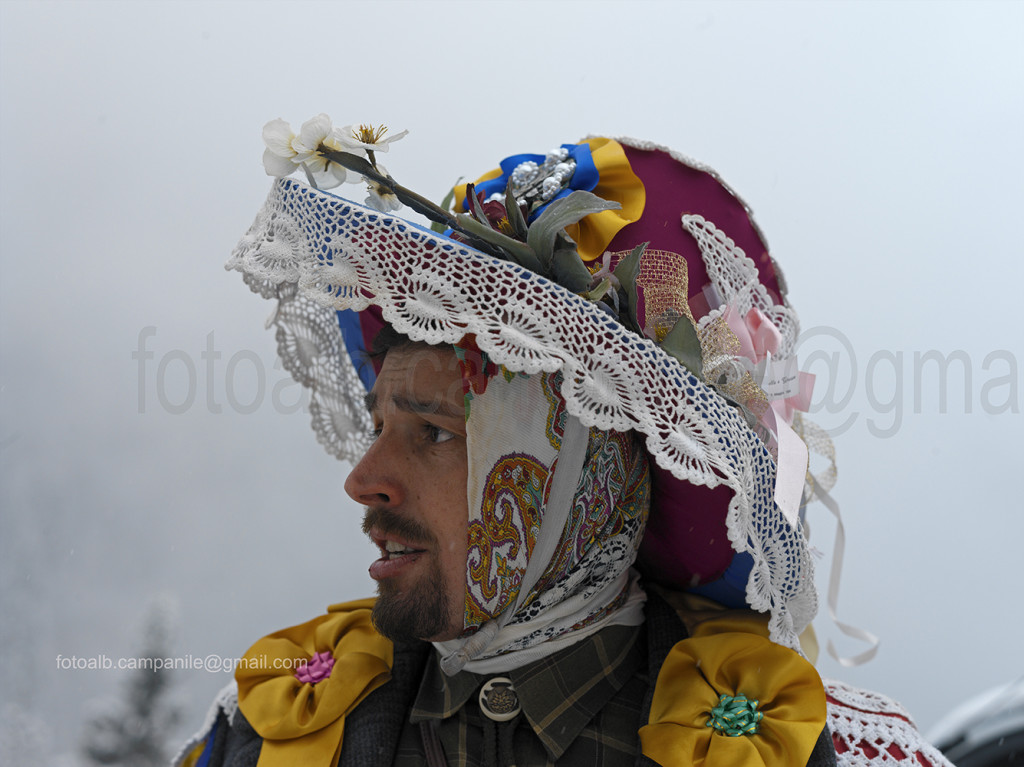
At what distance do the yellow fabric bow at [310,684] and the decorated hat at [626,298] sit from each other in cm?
58

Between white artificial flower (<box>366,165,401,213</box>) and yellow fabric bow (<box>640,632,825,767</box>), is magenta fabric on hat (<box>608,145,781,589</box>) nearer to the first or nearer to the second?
yellow fabric bow (<box>640,632,825,767</box>)

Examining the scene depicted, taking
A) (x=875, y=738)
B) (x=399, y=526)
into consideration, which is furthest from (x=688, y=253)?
(x=875, y=738)

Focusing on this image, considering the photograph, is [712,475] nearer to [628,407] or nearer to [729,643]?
[628,407]

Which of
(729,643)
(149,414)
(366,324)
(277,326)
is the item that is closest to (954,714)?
(729,643)

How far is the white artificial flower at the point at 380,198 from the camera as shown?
3.91 feet

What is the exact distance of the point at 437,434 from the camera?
127 centimetres

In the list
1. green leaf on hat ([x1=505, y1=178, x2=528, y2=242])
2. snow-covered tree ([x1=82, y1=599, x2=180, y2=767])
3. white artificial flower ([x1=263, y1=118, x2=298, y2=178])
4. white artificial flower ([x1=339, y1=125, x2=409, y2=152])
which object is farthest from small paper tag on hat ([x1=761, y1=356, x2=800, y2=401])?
snow-covered tree ([x1=82, y1=599, x2=180, y2=767])

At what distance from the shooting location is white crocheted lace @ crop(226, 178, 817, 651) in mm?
965

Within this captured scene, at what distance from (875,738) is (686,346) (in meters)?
0.79

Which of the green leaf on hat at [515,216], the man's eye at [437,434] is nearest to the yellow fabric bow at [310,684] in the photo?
the man's eye at [437,434]

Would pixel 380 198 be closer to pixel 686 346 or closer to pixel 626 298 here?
pixel 626 298

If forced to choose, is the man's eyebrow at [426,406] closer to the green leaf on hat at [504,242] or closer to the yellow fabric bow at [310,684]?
the green leaf on hat at [504,242]

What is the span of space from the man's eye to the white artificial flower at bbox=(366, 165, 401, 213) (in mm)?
369

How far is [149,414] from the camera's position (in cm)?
189
